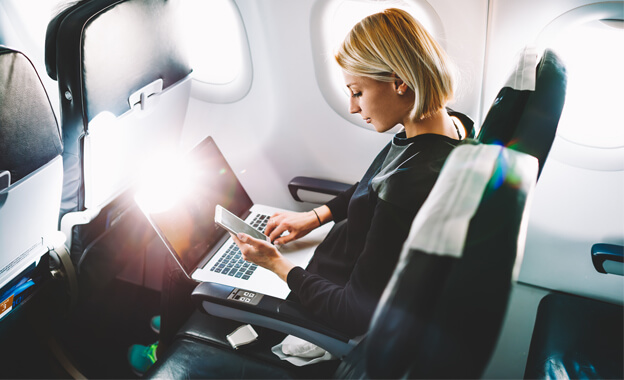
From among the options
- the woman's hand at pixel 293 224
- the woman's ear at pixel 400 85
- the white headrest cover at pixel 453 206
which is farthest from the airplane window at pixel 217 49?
the white headrest cover at pixel 453 206

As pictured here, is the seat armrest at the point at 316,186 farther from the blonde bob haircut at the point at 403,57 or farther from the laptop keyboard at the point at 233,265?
the blonde bob haircut at the point at 403,57

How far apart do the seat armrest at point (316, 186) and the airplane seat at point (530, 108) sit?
97cm

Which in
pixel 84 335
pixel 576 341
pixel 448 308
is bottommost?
pixel 84 335

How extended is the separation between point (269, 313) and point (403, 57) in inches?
33.6

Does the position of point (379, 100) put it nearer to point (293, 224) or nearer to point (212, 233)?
point (293, 224)

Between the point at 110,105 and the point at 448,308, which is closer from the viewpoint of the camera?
the point at 448,308

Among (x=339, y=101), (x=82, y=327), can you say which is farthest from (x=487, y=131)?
(x=82, y=327)

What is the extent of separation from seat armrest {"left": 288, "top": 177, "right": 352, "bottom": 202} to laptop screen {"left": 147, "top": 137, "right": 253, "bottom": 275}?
23 centimetres

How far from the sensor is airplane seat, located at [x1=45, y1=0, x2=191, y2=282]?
126 cm

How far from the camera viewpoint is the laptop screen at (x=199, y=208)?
1.63 metres

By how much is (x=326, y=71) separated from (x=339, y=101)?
143 millimetres

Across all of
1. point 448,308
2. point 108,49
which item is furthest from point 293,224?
point 448,308

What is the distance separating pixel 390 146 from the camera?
1430mm

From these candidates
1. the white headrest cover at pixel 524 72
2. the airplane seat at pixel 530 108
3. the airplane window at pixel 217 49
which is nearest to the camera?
the airplane seat at pixel 530 108
